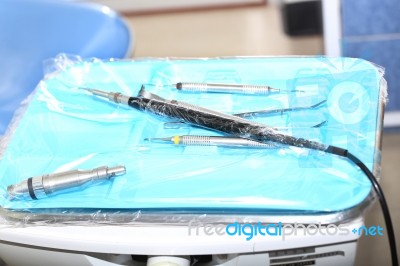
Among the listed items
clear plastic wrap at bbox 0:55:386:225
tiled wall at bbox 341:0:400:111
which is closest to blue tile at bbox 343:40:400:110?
tiled wall at bbox 341:0:400:111

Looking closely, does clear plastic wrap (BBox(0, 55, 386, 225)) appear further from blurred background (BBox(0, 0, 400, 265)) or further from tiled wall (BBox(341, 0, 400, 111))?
tiled wall (BBox(341, 0, 400, 111))

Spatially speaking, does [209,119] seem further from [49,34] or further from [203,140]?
[49,34]

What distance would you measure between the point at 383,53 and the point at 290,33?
1.68 ft

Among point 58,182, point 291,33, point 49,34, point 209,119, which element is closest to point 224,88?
point 209,119

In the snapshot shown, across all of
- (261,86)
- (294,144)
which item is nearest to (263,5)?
(261,86)

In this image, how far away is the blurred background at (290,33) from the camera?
116 cm

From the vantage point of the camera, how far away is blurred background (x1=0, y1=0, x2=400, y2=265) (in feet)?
3.80

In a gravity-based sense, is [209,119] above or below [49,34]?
below

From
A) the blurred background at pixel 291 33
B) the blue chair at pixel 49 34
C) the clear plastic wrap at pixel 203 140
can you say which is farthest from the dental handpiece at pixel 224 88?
the blue chair at pixel 49 34

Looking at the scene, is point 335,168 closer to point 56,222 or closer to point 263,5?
point 56,222

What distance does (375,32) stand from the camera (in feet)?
3.90

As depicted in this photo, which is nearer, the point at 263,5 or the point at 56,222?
the point at 56,222

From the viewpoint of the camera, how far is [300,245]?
1.69 ft

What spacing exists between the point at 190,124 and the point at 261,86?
0.40 feet
